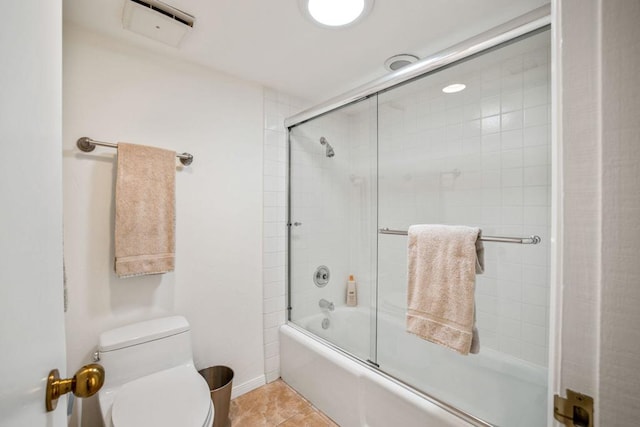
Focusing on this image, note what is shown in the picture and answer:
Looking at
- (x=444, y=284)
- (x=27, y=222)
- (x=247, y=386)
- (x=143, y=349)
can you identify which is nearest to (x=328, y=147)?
(x=444, y=284)

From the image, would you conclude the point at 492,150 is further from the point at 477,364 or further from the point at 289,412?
the point at 289,412

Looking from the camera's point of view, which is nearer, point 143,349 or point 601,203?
point 601,203

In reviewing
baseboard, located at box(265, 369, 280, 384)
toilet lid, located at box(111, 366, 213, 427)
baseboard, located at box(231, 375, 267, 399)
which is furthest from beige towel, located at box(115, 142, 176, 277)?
baseboard, located at box(265, 369, 280, 384)

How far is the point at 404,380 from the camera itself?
55.4 inches

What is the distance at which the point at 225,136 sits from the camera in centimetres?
187

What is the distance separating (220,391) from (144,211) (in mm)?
1077

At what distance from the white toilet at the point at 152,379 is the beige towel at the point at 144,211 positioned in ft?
1.02

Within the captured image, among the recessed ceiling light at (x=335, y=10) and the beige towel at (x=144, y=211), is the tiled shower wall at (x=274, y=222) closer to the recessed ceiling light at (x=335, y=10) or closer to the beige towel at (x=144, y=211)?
the beige towel at (x=144, y=211)

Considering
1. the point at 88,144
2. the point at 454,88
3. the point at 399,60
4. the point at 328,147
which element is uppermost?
the point at 399,60

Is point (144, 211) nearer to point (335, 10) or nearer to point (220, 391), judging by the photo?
point (220, 391)

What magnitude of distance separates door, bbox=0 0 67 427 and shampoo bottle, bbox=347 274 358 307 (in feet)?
6.18

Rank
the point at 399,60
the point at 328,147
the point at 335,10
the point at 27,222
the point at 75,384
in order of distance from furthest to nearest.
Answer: the point at 328,147 → the point at 399,60 → the point at 335,10 → the point at 75,384 → the point at 27,222

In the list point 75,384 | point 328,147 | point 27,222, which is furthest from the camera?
point 328,147

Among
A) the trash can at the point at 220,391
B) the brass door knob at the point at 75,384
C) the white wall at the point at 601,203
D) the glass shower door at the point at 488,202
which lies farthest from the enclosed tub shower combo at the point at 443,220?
the brass door knob at the point at 75,384
